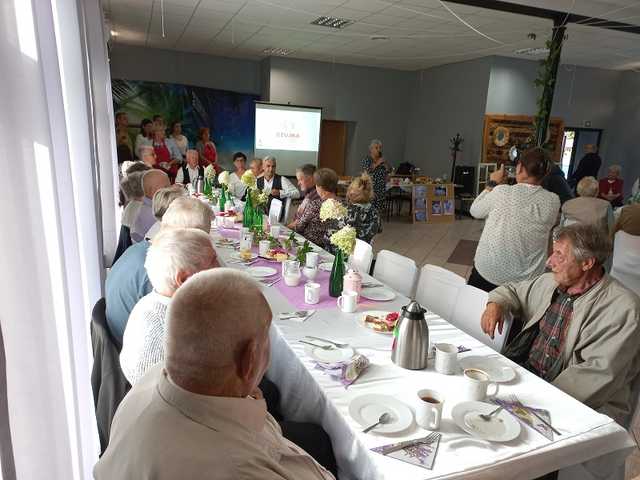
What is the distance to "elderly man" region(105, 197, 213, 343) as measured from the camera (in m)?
1.90

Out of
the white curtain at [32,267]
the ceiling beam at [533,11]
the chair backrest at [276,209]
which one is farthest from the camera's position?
the ceiling beam at [533,11]

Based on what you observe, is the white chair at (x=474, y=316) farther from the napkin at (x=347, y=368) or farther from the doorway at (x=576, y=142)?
Result: the doorway at (x=576, y=142)

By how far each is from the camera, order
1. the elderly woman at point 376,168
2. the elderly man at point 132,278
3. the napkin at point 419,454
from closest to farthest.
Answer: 1. the napkin at point 419,454
2. the elderly man at point 132,278
3. the elderly woman at point 376,168

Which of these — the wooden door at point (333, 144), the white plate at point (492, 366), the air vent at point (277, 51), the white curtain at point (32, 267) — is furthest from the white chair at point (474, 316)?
the wooden door at point (333, 144)

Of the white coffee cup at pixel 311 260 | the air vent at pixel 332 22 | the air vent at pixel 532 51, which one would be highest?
the air vent at pixel 532 51

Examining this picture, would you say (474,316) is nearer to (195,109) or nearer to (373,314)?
(373,314)

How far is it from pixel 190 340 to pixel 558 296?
1.70 m

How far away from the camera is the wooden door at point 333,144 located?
11.7m

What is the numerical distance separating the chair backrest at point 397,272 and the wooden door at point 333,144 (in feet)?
29.7

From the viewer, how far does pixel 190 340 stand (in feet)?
3.00

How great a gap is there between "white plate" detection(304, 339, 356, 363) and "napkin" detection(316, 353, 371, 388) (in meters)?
0.02

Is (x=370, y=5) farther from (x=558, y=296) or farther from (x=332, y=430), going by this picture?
(x=332, y=430)

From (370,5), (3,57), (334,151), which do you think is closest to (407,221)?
(334,151)

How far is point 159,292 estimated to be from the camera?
5.02 feet
